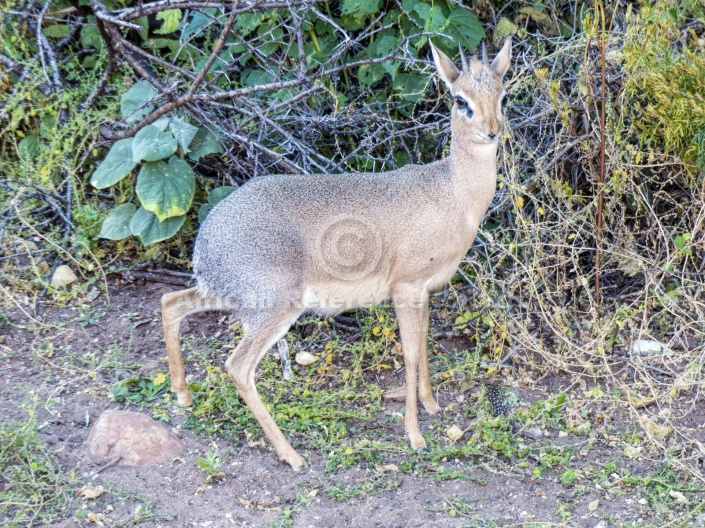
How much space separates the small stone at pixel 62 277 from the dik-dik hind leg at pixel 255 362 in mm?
1782

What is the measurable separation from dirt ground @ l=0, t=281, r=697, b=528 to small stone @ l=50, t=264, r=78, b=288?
0.71 meters

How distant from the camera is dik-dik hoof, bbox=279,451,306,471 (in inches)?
172

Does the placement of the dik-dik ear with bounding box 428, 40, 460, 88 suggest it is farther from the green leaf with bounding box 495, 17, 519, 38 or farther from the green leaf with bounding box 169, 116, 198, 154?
the green leaf with bounding box 169, 116, 198, 154

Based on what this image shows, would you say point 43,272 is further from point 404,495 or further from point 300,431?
point 404,495

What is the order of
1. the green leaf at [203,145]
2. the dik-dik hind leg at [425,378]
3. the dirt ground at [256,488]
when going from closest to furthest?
the dirt ground at [256,488], the dik-dik hind leg at [425,378], the green leaf at [203,145]

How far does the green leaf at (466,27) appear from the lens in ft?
17.7

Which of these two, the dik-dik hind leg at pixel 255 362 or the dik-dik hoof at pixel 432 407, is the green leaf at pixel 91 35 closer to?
the dik-dik hind leg at pixel 255 362

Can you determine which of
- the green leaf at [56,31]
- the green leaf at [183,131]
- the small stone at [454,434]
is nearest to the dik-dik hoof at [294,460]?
the small stone at [454,434]

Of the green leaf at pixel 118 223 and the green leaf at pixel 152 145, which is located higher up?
the green leaf at pixel 152 145

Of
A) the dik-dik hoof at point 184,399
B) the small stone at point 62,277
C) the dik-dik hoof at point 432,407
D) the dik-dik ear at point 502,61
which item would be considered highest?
the dik-dik ear at point 502,61

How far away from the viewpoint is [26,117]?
5891mm

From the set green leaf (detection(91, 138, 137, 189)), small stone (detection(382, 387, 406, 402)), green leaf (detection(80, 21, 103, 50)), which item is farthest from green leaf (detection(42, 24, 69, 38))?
small stone (detection(382, 387, 406, 402))

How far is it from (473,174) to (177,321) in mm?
1851

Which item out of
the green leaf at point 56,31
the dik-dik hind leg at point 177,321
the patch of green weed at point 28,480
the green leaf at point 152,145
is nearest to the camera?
the patch of green weed at point 28,480
